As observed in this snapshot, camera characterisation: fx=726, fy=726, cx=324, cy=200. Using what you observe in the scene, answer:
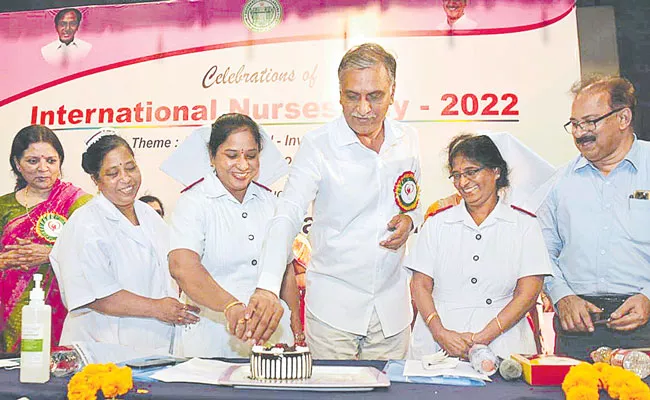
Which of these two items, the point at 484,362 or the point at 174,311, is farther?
the point at 174,311

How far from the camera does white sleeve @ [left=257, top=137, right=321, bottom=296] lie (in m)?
2.07

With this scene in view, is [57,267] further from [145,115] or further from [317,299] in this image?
[317,299]

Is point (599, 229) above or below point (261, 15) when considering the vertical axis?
below

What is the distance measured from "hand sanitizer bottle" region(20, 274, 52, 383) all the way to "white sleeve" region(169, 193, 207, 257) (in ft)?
2.83

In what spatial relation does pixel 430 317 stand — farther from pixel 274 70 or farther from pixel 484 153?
pixel 274 70

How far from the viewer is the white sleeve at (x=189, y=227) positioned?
2.64m

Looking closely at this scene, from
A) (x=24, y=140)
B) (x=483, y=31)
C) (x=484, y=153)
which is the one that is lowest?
(x=484, y=153)

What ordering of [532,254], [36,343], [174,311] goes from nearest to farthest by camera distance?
→ [36,343] → [532,254] → [174,311]

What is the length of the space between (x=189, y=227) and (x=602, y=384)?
1608mm

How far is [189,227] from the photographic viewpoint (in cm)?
267

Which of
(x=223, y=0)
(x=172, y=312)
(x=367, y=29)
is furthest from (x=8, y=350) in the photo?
(x=367, y=29)

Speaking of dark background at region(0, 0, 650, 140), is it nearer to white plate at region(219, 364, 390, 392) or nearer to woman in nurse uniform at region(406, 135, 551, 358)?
woman in nurse uniform at region(406, 135, 551, 358)

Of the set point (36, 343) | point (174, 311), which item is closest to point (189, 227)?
point (174, 311)

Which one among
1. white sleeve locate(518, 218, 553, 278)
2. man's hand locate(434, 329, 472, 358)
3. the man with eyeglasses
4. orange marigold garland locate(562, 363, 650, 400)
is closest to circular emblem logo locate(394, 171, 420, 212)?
white sleeve locate(518, 218, 553, 278)
